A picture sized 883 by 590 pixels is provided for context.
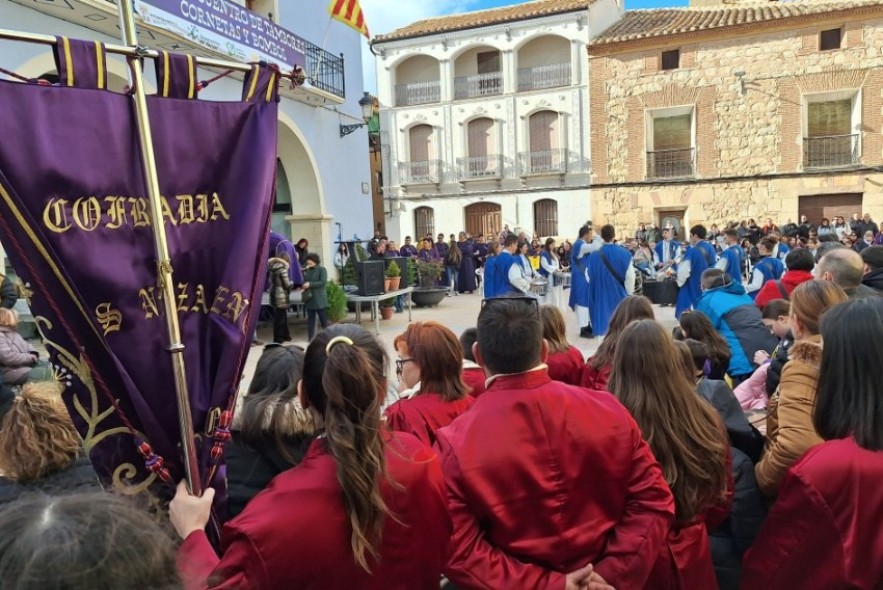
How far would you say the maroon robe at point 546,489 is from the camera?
1782 mm

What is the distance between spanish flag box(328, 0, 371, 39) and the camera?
10.4 meters

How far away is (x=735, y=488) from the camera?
7.84ft

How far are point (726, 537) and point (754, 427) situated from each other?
46 centimetres

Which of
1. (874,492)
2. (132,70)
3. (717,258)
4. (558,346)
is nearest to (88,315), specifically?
(132,70)

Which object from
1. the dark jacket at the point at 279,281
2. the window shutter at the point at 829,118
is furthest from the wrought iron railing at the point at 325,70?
the window shutter at the point at 829,118

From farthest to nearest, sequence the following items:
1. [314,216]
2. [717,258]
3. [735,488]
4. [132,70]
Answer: [314,216] → [717,258] → [735,488] → [132,70]

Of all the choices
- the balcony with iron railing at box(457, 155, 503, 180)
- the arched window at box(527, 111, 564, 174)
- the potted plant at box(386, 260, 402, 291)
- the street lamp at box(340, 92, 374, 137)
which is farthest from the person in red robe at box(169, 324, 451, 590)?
the balcony with iron railing at box(457, 155, 503, 180)

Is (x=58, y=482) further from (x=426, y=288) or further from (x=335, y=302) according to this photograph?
(x=426, y=288)

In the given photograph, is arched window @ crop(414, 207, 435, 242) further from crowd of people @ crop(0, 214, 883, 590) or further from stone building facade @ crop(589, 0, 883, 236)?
crowd of people @ crop(0, 214, 883, 590)

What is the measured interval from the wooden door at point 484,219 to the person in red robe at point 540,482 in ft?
82.7

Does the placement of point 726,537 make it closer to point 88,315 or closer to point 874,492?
point 874,492

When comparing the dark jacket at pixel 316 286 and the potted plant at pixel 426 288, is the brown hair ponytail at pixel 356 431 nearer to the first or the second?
the dark jacket at pixel 316 286

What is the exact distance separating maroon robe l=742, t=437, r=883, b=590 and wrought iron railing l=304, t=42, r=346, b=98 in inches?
478

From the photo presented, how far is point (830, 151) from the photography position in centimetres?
2212
